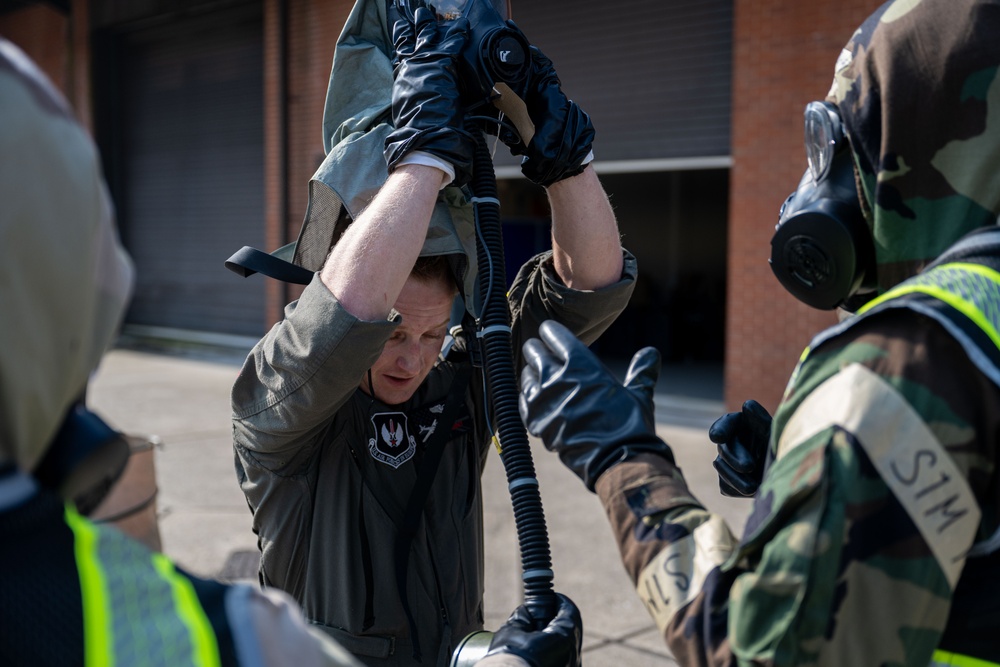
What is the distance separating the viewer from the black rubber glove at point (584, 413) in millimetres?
1367

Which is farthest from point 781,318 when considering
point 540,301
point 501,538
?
point 540,301

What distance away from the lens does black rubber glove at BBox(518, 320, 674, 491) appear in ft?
4.49

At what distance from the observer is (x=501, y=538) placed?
5098mm

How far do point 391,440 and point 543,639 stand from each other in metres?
0.73

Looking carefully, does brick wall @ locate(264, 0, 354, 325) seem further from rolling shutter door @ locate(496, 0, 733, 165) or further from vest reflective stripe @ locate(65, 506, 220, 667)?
vest reflective stripe @ locate(65, 506, 220, 667)

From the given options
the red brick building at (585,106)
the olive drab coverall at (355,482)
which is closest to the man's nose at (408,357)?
the olive drab coverall at (355,482)

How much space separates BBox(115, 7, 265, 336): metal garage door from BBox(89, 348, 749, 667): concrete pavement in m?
3.20

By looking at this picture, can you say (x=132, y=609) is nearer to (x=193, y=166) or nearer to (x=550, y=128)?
(x=550, y=128)

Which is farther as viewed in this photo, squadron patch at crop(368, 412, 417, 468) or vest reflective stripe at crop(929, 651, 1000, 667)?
squadron patch at crop(368, 412, 417, 468)

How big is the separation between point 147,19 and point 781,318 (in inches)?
390

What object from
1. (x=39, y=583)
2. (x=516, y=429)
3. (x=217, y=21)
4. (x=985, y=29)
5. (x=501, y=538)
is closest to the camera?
(x=39, y=583)

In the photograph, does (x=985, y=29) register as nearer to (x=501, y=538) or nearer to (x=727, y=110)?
(x=501, y=538)

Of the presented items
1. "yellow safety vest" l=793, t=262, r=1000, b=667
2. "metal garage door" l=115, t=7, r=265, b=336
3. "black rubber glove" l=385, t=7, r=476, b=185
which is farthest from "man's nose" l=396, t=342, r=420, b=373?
"metal garage door" l=115, t=7, r=265, b=336

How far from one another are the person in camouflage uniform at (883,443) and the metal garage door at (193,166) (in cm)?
1089
